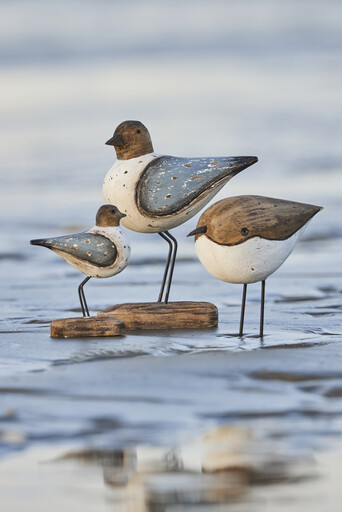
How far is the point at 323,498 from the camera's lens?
11.0ft

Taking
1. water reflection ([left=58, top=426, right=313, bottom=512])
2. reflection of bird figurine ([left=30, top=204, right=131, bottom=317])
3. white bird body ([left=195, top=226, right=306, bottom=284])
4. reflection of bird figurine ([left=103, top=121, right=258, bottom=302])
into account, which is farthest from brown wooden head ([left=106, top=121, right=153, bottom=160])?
water reflection ([left=58, top=426, right=313, bottom=512])

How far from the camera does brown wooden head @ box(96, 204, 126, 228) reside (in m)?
6.50

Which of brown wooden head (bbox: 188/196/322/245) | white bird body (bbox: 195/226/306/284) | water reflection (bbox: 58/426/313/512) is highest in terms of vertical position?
brown wooden head (bbox: 188/196/322/245)

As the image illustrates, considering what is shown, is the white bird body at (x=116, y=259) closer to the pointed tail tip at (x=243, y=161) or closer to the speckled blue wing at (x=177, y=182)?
the speckled blue wing at (x=177, y=182)

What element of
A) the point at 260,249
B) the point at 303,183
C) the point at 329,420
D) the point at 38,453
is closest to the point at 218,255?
the point at 260,249

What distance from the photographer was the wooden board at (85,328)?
6191mm

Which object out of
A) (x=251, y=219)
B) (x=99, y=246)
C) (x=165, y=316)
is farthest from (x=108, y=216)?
(x=251, y=219)

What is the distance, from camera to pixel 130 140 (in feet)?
22.6

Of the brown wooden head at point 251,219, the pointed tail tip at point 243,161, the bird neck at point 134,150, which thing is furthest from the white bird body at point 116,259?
the pointed tail tip at point 243,161

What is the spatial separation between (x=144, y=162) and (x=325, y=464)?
11.6ft

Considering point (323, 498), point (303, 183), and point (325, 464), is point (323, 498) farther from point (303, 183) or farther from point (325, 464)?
point (303, 183)

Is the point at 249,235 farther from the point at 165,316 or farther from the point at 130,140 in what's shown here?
the point at 130,140

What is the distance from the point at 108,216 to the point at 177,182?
0.50 meters

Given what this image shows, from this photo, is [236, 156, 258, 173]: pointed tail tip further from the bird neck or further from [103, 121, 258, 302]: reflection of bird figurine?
the bird neck
